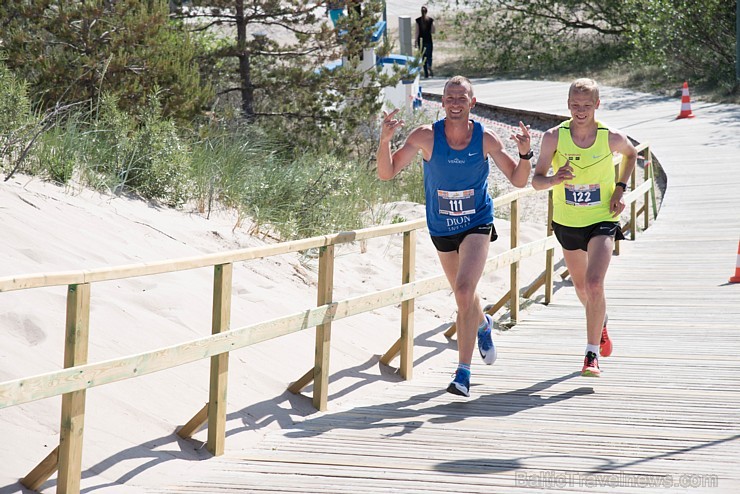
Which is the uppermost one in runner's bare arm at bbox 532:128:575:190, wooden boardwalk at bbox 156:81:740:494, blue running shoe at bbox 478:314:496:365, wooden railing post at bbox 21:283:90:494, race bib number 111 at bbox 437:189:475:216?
runner's bare arm at bbox 532:128:575:190

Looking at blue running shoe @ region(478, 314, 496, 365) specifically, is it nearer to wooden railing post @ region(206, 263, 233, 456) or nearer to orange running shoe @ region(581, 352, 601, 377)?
orange running shoe @ region(581, 352, 601, 377)

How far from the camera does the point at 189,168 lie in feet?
34.0

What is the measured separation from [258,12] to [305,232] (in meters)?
Result: 5.97

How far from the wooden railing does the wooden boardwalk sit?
27cm

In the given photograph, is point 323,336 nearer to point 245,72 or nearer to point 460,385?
point 460,385

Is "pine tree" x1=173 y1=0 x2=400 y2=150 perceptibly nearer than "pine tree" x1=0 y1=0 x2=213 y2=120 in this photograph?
No

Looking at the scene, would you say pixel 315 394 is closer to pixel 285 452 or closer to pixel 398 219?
pixel 285 452

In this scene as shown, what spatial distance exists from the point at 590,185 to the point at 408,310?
56.8 inches

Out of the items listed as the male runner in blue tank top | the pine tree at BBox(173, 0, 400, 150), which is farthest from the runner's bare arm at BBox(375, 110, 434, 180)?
the pine tree at BBox(173, 0, 400, 150)

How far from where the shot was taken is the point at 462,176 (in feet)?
20.0

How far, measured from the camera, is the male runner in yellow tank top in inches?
252

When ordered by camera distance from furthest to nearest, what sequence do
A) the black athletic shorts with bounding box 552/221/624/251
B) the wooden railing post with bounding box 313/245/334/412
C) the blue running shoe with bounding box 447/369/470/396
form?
the black athletic shorts with bounding box 552/221/624/251, the blue running shoe with bounding box 447/369/470/396, the wooden railing post with bounding box 313/245/334/412

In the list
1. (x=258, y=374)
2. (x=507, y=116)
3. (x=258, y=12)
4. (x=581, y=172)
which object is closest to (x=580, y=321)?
(x=581, y=172)

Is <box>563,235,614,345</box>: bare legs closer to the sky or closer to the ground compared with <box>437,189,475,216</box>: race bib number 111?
closer to the ground
